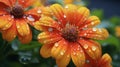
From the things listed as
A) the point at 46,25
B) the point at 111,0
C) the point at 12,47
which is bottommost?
the point at 111,0

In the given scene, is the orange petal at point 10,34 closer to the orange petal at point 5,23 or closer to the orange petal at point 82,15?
the orange petal at point 5,23

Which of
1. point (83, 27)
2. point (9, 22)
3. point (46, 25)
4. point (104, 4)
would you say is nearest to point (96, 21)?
point (83, 27)

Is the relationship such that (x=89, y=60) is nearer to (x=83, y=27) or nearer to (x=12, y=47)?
(x=83, y=27)

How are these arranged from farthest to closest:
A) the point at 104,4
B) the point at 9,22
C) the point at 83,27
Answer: the point at 104,4
the point at 83,27
the point at 9,22

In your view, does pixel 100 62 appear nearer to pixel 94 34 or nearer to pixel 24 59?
pixel 94 34

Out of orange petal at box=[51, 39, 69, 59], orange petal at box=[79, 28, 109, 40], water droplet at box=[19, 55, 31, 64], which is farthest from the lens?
water droplet at box=[19, 55, 31, 64]

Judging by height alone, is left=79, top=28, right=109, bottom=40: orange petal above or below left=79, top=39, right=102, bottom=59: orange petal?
above

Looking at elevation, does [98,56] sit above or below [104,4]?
above

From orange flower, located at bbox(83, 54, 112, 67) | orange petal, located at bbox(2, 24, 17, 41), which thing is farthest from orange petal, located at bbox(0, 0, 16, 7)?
orange flower, located at bbox(83, 54, 112, 67)

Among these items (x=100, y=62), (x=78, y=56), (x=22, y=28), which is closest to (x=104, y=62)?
(x=100, y=62)

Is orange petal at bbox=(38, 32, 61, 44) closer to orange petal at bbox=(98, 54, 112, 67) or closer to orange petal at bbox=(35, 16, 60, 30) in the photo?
orange petal at bbox=(35, 16, 60, 30)
